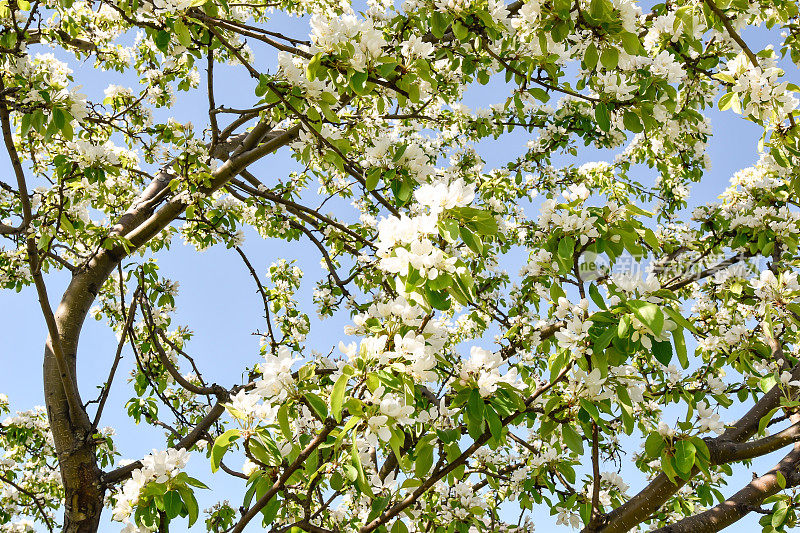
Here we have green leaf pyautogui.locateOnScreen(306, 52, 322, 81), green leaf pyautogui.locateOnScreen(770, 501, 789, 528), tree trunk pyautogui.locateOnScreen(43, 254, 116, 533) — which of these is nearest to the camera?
green leaf pyautogui.locateOnScreen(306, 52, 322, 81)

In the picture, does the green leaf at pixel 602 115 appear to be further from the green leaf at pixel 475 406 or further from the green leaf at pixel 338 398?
the green leaf at pixel 338 398

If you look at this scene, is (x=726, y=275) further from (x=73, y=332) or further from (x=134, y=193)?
(x=134, y=193)

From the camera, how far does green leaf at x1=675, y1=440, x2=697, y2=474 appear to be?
71.2 inches

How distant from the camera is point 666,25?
2.81 m

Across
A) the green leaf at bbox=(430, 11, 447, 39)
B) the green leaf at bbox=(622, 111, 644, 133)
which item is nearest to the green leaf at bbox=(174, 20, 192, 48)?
the green leaf at bbox=(430, 11, 447, 39)

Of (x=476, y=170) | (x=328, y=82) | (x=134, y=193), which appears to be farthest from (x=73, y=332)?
(x=476, y=170)

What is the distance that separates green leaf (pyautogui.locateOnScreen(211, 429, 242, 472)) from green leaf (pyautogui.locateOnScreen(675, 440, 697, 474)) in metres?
1.41

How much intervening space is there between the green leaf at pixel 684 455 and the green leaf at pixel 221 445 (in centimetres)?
141

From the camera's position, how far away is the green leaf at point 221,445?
5.05 feet

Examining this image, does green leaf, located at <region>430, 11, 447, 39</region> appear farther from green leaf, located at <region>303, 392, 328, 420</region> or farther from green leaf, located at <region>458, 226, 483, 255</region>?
green leaf, located at <region>303, 392, 328, 420</region>

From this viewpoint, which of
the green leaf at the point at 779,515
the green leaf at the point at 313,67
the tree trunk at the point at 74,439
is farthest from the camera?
the tree trunk at the point at 74,439

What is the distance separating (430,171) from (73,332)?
9.61 feet

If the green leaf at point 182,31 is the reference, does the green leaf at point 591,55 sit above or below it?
below

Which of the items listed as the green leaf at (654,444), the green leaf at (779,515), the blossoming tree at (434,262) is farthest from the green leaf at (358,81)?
the green leaf at (779,515)
